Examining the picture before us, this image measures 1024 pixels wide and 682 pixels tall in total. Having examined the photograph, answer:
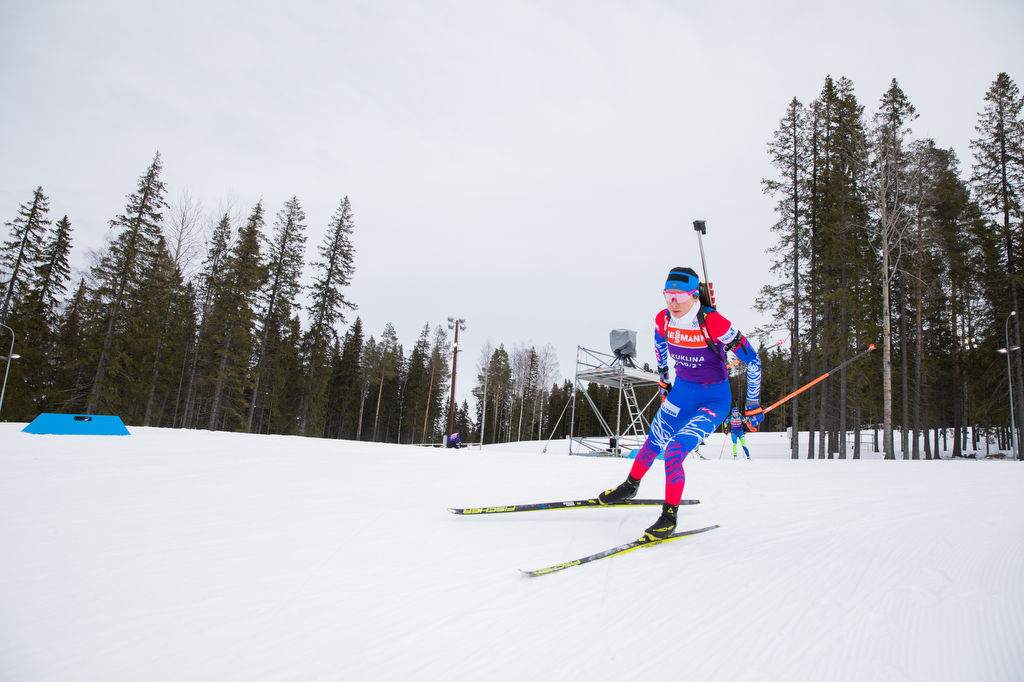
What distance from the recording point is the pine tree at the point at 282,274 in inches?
1116

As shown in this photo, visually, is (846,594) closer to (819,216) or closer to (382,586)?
(382,586)

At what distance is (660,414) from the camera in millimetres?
4441

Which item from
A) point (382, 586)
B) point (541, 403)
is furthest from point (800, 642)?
point (541, 403)

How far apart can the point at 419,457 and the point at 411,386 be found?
45205 millimetres

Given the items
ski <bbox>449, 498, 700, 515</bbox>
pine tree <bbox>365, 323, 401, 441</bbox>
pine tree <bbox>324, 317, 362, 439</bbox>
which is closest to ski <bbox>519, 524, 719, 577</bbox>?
ski <bbox>449, 498, 700, 515</bbox>

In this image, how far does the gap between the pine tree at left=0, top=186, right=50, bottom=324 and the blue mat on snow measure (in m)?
24.2

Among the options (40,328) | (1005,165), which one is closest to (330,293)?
(40,328)

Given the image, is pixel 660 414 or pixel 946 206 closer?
pixel 660 414

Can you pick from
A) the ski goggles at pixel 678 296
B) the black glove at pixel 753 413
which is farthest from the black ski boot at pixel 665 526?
the ski goggles at pixel 678 296

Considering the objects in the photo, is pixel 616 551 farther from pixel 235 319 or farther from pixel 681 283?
pixel 235 319

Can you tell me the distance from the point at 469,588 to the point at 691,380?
2641 mm

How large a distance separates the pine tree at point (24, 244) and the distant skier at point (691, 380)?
113 ft

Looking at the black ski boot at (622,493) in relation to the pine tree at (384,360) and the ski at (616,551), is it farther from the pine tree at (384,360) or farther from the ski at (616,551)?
the pine tree at (384,360)

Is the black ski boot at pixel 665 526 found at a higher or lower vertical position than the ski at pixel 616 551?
higher
